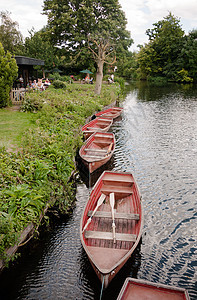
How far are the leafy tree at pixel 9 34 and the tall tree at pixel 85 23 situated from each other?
38.0 feet

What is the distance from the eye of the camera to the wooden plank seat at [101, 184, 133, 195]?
8.81 m

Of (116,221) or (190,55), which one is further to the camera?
(190,55)

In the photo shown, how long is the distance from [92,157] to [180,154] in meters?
5.83

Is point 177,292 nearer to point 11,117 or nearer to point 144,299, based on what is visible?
point 144,299

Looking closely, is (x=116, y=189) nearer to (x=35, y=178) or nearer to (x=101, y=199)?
(x=101, y=199)

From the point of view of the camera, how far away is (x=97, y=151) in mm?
12914

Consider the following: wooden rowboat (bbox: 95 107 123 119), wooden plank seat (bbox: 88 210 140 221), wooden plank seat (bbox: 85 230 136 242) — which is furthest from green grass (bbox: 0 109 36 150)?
wooden rowboat (bbox: 95 107 123 119)

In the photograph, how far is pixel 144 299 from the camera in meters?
4.70

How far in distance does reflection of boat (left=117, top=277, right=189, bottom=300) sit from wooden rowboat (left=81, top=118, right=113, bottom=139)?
1129 cm

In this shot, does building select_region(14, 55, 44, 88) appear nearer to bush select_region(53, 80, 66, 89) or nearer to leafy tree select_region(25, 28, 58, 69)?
bush select_region(53, 80, 66, 89)

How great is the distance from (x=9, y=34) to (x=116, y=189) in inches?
1773

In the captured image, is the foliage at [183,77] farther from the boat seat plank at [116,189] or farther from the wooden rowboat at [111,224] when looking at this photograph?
the boat seat plank at [116,189]

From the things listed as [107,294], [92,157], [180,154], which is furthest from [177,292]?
[180,154]

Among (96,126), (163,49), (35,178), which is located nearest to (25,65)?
(96,126)
